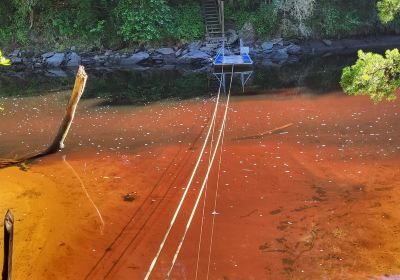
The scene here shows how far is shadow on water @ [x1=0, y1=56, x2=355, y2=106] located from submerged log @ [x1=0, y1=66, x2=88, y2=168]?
16.5 feet

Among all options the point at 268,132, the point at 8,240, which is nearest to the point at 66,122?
the point at 8,240

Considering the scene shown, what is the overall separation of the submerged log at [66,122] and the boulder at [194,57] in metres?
12.2

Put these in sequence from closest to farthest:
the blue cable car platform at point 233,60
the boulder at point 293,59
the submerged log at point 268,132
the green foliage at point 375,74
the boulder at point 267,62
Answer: the green foliage at point 375,74 < the submerged log at point 268,132 < the blue cable car platform at point 233,60 < the boulder at point 267,62 < the boulder at point 293,59

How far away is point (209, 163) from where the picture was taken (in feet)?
28.2

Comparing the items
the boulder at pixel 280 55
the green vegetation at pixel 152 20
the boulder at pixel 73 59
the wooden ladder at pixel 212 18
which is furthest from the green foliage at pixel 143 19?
the boulder at pixel 280 55

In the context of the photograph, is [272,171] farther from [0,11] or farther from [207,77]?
[0,11]

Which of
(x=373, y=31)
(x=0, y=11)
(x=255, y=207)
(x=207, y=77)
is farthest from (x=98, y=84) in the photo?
(x=373, y=31)

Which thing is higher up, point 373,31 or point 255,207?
point 373,31

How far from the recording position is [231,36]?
21.1m

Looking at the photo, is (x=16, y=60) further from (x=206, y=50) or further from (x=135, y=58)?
(x=206, y=50)

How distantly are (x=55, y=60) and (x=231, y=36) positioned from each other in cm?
870

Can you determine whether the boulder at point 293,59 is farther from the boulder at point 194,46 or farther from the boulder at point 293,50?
the boulder at point 194,46

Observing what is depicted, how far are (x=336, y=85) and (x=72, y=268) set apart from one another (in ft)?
38.3

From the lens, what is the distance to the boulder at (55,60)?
21.3 m
